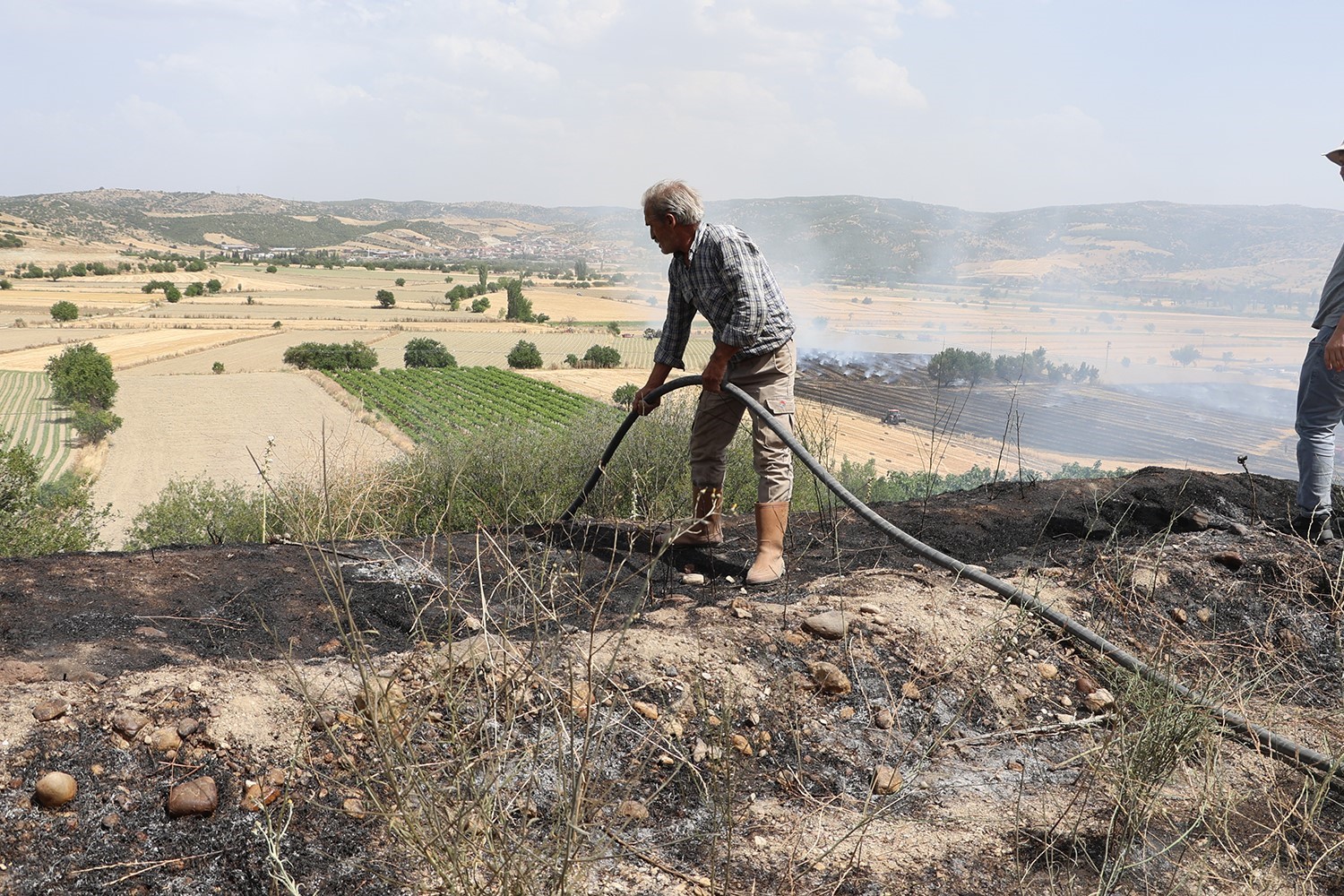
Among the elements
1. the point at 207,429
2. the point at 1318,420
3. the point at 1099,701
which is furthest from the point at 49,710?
the point at 207,429

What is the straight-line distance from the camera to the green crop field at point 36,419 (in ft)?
105

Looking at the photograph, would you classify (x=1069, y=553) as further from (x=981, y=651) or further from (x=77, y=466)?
(x=77, y=466)

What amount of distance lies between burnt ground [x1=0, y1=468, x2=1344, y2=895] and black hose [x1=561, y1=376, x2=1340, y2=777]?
0.08m

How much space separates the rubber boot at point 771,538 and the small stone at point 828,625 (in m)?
0.59

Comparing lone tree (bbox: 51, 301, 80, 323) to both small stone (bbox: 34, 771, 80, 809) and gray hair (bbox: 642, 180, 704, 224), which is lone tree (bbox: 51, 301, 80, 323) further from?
small stone (bbox: 34, 771, 80, 809)

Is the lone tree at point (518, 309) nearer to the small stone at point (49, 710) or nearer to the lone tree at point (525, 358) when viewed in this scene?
the lone tree at point (525, 358)

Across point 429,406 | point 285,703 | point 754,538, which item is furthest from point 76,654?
point 429,406

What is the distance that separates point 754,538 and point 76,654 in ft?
9.33

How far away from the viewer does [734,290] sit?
3828 millimetres

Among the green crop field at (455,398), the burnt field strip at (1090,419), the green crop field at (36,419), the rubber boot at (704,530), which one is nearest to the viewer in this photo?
the rubber boot at (704,530)

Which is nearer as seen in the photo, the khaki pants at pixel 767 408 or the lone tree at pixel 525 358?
the khaki pants at pixel 767 408

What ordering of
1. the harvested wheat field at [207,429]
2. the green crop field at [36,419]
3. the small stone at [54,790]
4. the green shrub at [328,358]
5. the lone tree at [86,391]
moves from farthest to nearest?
the green shrub at [328,358] → the lone tree at [86,391] → the green crop field at [36,419] → the harvested wheat field at [207,429] → the small stone at [54,790]

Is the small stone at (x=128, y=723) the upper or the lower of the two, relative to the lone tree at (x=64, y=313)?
upper

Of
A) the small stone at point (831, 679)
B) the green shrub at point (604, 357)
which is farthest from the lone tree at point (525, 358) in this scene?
the small stone at point (831, 679)
